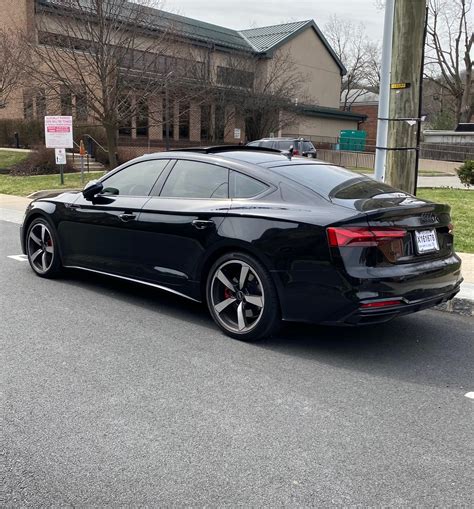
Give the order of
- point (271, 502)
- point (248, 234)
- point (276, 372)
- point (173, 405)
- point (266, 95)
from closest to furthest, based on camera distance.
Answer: point (271, 502) → point (173, 405) → point (276, 372) → point (248, 234) → point (266, 95)

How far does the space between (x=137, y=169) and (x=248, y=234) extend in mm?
1834

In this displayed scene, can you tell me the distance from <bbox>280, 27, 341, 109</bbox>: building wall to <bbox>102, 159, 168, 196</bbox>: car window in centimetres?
3863

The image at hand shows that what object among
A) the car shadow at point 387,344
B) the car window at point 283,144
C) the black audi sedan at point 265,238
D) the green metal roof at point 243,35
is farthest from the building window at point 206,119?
the car shadow at point 387,344

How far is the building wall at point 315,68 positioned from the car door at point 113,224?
3868 centimetres

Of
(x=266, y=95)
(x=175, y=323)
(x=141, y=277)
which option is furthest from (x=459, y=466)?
(x=266, y=95)

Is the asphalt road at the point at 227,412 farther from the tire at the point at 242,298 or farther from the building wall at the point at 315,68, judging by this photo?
the building wall at the point at 315,68

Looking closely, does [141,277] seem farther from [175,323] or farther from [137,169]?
[137,169]

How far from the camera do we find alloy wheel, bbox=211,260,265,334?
4776 mm

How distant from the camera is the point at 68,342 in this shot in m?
4.77

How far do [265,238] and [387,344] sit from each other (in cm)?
135

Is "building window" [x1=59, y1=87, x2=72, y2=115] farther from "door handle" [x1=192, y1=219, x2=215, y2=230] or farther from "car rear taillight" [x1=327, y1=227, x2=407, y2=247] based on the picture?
"car rear taillight" [x1=327, y1=227, x2=407, y2=247]

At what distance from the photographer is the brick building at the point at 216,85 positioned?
24078 millimetres

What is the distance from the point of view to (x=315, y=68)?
156 ft

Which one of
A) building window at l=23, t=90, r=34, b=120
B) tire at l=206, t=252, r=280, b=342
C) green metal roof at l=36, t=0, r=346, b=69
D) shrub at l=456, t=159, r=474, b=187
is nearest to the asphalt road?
tire at l=206, t=252, r=280, b=342
